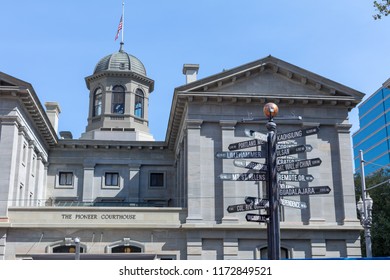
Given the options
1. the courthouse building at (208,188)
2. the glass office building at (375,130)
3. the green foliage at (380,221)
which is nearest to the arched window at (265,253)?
the courthouse building at (208,188)

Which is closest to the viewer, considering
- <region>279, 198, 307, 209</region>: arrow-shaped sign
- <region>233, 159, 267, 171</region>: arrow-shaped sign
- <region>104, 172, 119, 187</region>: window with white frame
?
<region>233, 159, 267, 171</region>: arrow-shaped sign

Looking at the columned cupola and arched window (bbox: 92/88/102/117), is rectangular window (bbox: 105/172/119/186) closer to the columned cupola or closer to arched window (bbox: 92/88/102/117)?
the columned cupola

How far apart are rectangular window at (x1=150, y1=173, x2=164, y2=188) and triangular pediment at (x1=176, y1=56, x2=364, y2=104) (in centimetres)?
1260

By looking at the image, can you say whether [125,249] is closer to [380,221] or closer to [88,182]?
[88,182]

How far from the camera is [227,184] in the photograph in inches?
1303

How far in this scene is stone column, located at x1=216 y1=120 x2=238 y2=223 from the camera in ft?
107

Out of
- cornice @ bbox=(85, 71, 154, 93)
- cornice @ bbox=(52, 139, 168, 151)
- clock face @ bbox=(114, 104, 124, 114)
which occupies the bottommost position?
cornice @ bbox=(52, 139, 168, 151)

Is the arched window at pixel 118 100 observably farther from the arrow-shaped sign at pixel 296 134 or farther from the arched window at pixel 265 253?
the arrow-shaped sign at pixel 296 134

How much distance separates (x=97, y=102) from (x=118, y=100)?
235cm

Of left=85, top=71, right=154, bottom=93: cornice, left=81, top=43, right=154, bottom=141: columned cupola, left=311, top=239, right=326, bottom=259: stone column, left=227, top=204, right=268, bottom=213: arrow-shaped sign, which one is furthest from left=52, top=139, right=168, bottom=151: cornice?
left=227, top=204, right=268, bottom=213: arrow-shaped sign
